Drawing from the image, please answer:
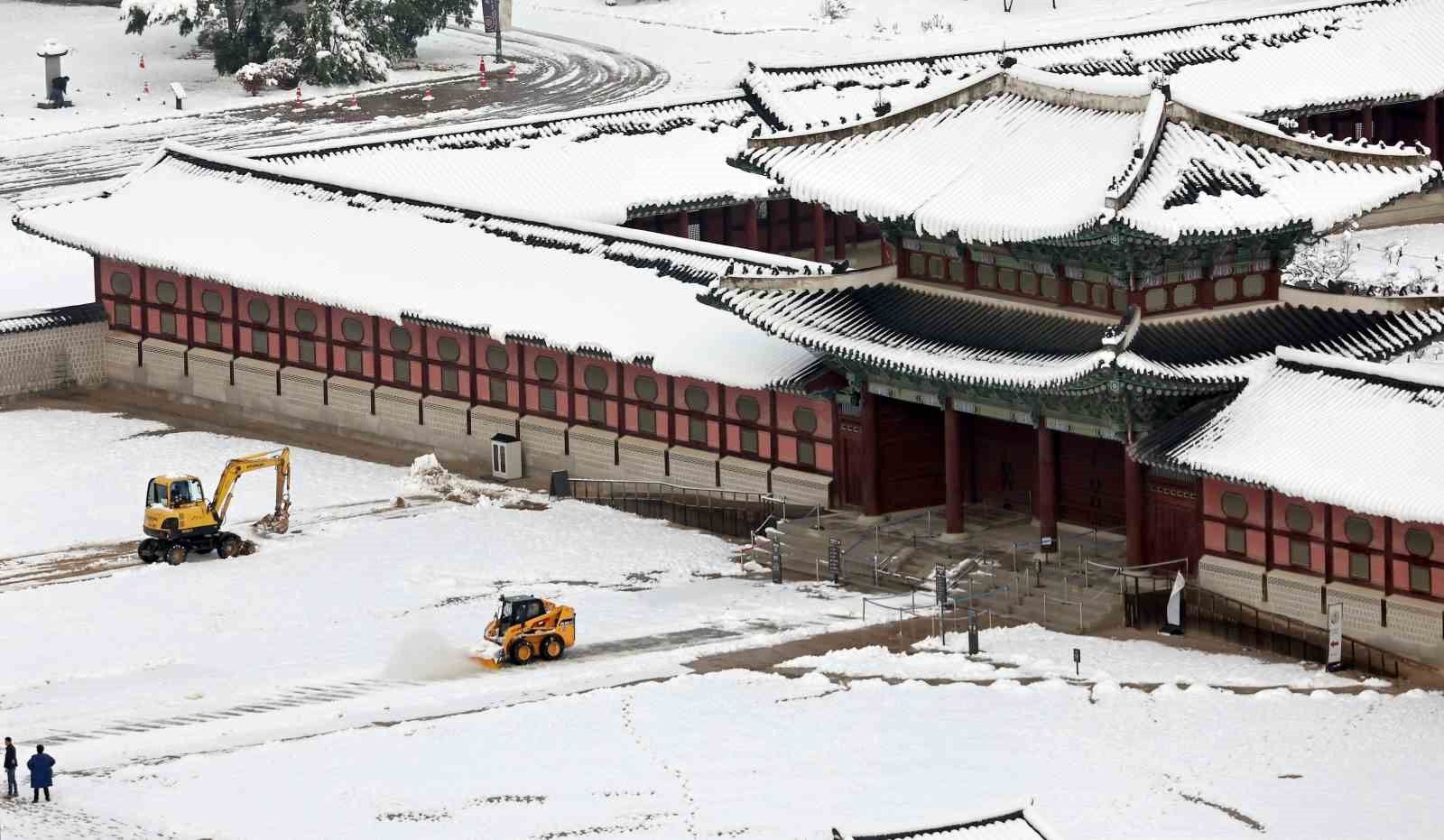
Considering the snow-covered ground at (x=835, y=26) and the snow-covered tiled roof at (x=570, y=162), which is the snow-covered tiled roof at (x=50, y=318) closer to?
the snow-covered tiled roof at (x=570, y=162)

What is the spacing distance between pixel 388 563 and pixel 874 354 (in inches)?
484

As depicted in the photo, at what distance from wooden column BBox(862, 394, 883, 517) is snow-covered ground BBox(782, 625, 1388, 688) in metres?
8.25

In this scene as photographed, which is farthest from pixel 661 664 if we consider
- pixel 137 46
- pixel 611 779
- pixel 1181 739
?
pixel 137 46

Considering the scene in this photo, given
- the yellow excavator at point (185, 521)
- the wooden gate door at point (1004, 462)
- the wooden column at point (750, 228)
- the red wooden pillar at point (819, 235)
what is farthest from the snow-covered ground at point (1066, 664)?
the red wooden pillar at point (819, 235)

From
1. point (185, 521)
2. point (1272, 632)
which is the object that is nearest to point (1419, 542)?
point (1272, 632)

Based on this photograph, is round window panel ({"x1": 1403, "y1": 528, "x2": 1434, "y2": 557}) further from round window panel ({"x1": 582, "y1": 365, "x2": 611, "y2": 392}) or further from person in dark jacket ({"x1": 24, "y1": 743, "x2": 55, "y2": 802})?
person in dark jacket ({"x1": 24, "y1": 743, "x2": 55, "y2": 802})

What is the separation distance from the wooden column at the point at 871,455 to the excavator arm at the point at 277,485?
547 inches

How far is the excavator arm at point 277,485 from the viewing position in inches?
2835

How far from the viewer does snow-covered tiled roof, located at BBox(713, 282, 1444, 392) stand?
6500cm

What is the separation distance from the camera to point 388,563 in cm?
7125

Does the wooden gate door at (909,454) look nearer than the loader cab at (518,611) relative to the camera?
No

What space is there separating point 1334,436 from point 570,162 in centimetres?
3860

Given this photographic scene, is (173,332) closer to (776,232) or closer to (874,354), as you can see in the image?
(776,232)

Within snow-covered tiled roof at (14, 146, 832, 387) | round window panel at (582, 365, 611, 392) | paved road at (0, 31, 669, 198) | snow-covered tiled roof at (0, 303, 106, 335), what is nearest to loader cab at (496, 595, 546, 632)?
snow-covered tiled roof at (14, 146, 832, 387)
